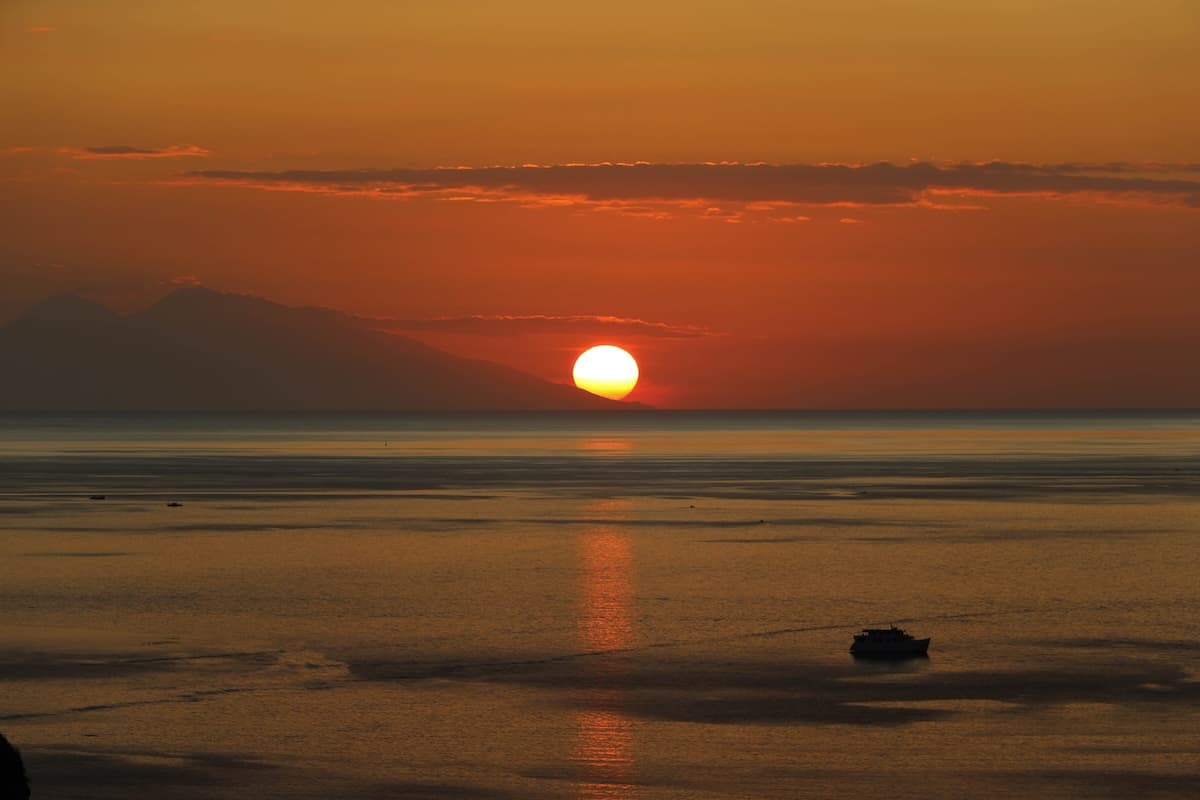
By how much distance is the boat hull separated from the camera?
5025 centimetres

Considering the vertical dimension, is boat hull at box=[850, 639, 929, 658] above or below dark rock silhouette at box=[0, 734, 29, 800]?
above

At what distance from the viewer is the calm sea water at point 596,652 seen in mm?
37312

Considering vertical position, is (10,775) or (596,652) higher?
(596,652)

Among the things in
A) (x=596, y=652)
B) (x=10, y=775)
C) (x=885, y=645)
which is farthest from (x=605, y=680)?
(x=10, y=775)

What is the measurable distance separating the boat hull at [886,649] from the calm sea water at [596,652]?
0.73m

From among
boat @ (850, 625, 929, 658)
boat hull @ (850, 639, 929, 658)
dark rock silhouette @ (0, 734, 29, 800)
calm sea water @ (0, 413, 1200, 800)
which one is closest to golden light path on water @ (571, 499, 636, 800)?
calm sea water @ (0, 413, 1200, 800)

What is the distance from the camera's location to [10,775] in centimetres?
3212

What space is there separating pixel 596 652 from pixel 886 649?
859 centimetres

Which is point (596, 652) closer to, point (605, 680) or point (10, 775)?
point (605, 680)

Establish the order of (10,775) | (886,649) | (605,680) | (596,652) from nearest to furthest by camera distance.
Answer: (10,775) < (605,680) < (886,649) < (596,652)

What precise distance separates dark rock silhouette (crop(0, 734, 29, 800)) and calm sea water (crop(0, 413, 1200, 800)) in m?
2.56

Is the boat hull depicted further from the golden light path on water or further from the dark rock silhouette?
the dark rock silhouette

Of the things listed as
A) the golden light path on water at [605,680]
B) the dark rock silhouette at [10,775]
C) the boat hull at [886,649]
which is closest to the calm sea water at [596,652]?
the golden light path on water at [605,680]

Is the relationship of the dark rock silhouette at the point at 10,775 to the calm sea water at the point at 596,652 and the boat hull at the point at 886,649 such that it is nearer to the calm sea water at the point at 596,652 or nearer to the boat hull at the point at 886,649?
the calm sea water at the point at 596,652
